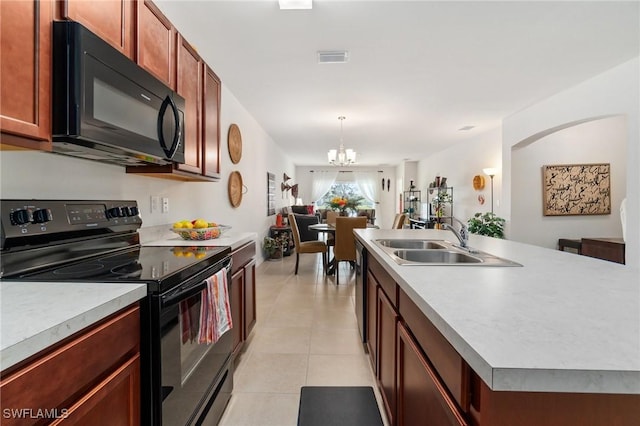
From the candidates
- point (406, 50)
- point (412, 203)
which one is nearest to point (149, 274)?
point (406, 50)

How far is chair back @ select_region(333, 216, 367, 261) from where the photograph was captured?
14.1 feet

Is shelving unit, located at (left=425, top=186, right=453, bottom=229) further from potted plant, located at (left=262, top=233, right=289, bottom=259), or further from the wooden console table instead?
potted plant, located at (left=262, top=233, right=289, bottom=259)

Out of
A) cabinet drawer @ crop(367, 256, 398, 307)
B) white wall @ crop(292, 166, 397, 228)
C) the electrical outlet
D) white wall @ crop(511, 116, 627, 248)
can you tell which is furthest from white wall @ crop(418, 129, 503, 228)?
the electrical outlet

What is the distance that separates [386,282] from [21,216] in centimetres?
156

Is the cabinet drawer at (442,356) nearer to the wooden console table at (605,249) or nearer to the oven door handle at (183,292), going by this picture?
the oven door handle at (183,292)

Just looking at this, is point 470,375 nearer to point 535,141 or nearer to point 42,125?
point 42,125

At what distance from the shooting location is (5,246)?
3.45 ft

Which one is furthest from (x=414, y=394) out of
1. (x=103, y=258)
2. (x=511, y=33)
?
(x=511, y=33)

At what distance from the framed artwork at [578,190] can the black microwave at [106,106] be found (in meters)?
5.22

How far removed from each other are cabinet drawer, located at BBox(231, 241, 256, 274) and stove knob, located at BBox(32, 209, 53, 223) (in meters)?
0.95

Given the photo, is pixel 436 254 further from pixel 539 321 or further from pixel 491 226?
pixel 491 226

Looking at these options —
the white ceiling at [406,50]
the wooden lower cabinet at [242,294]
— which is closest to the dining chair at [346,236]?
the white ceiling at [406,50]

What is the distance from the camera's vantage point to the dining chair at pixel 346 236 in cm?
431

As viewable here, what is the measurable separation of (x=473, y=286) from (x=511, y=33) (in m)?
2.35
